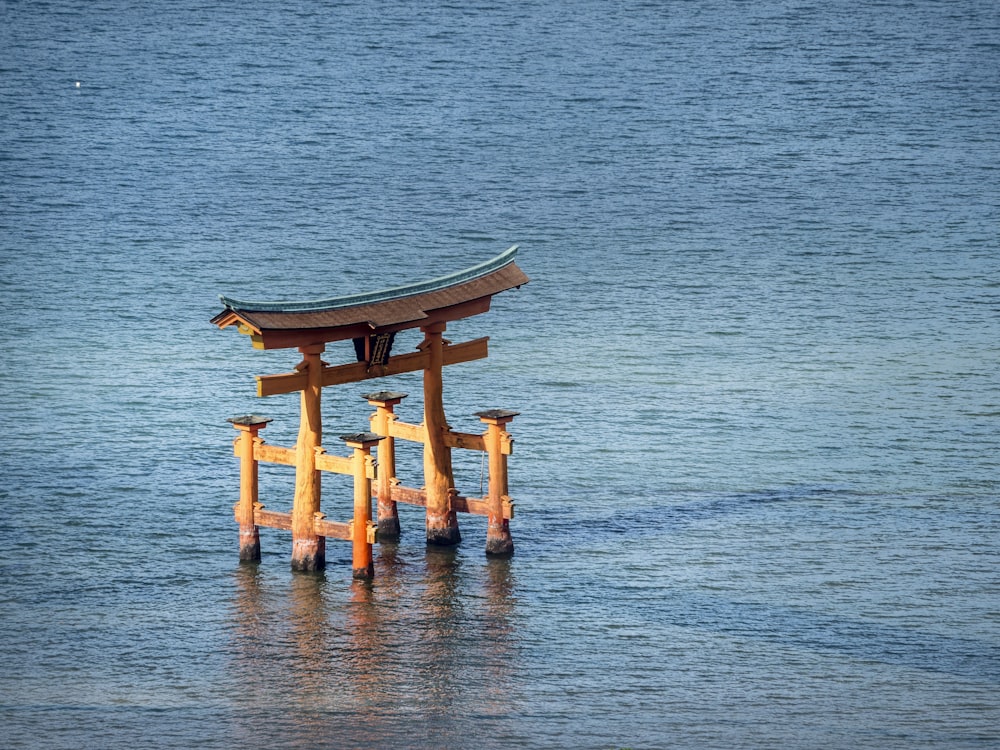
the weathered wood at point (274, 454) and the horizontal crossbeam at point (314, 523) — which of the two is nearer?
the horizontal crossbeam at point (314, 523)

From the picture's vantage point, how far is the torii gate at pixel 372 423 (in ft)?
96.2

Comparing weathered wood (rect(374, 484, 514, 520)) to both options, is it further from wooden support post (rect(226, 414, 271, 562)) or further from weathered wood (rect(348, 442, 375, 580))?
wooden support post (rect(226, 414, 271, 562))

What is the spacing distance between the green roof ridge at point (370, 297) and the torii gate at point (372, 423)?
2cm

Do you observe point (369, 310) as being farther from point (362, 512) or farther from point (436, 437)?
point (362, 512)

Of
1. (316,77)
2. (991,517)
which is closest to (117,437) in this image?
(991,517)

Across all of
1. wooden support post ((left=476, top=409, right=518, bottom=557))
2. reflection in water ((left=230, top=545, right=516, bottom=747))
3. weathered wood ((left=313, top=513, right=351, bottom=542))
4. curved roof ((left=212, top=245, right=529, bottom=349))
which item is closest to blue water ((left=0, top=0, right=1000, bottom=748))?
reflection in water ((left=230, top=545, right=516, bottom=747))

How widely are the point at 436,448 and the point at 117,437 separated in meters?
12.0

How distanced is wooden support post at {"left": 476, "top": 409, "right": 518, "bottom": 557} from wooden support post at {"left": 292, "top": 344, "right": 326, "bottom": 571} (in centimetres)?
280

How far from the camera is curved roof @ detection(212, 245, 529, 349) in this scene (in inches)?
1119

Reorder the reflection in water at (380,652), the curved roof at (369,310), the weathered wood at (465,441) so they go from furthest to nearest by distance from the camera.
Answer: the weathered wood at (465,441) < the curved roof at (369,310) < the reflection in water at (380,652)

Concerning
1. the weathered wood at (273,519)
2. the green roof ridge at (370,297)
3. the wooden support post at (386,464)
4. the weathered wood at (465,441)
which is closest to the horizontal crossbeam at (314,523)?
the weathered wood at (273,519)

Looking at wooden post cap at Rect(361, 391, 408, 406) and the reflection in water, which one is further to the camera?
wooden post cap at Rect(361, 391, 408, 406)

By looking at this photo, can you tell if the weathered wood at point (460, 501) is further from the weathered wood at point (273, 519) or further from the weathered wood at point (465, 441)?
the weathered wood at point (273, 519)

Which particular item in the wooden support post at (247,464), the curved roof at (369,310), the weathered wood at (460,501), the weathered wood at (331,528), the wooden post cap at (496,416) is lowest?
the weathered wood at (331,528)
